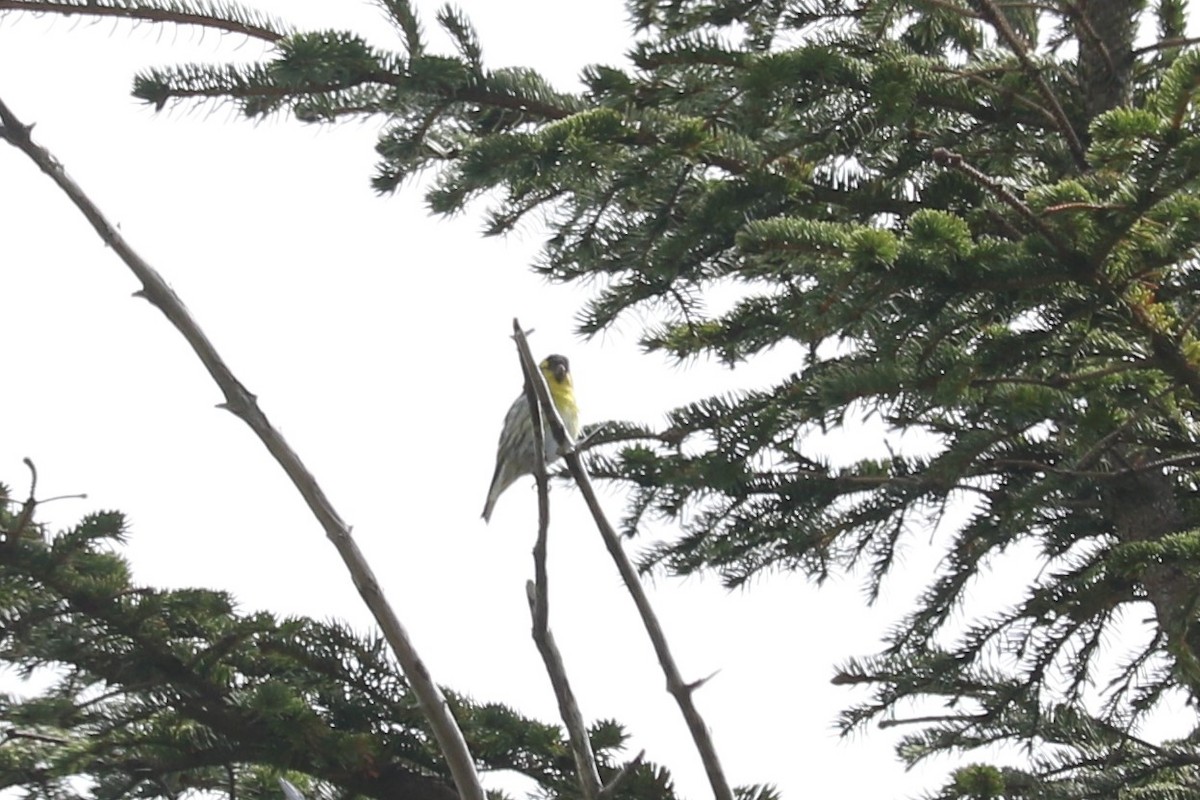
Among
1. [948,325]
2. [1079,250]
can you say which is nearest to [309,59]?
[948,325]

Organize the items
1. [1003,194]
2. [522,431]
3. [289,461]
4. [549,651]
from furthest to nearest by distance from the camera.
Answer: [522,431] → [1003,194] → [549,651] → [289,461]

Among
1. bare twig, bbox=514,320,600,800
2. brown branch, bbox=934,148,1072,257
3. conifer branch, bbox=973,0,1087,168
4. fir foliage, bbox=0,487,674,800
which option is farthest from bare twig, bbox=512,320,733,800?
conifer branch, bbox=973,0,1087,168

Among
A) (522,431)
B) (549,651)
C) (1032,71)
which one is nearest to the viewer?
(549,651)

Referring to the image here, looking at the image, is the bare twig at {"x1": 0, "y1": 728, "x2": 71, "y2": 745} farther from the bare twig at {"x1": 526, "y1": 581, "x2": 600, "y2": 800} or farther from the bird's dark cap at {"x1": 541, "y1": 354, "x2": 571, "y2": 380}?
the bird's dark cap at {"x1": 541, "y1": 354, "x2": 571, "y2": 380}

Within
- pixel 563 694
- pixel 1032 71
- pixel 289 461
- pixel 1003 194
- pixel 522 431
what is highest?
pixel 522 431

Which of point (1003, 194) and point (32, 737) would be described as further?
point (32, 737)

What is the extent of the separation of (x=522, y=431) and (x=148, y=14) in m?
3.57

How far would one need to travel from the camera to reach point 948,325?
2.53 m

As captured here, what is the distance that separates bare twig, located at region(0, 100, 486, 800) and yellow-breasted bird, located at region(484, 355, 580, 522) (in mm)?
4711

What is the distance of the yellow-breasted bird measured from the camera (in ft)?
20.7

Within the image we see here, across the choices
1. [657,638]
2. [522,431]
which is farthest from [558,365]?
[657,638]

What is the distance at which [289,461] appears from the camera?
4.37ft

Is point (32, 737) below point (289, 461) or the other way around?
the other way around

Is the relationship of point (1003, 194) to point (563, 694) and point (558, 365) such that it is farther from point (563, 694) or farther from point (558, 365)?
point (558, 365)
